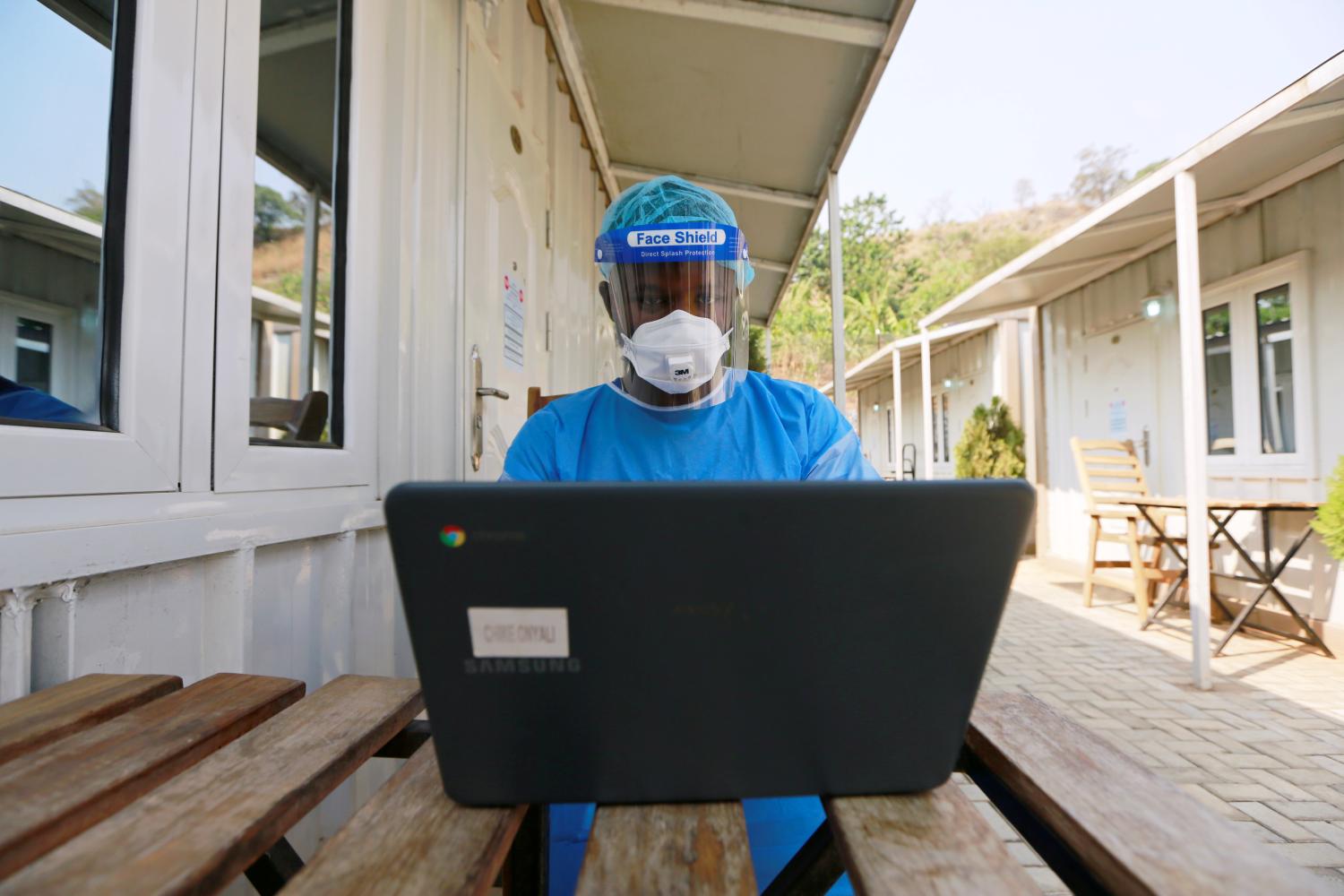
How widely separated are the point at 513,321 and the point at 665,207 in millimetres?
1762

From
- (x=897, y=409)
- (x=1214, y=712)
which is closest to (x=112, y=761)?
(x=1214, y=712)

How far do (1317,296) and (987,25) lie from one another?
243ft

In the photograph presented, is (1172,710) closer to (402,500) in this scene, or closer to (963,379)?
(402,500)

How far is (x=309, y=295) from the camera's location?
2.97m

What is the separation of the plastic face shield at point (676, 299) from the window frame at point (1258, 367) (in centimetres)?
527

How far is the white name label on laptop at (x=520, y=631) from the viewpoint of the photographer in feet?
1.78

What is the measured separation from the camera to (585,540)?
1.73 ft

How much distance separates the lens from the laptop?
522mm

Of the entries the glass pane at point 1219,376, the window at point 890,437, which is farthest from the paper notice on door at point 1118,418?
the window at point 890,437

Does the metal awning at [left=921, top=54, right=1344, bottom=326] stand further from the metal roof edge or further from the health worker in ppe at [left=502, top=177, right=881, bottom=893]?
the health worker in ppe at [left=502, top=177, right=881, bottom=893]

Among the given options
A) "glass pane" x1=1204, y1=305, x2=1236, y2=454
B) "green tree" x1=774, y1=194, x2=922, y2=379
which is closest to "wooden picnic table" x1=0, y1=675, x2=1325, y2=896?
"glass pane" x1=1204, y1=305, x2=1236, y2=454

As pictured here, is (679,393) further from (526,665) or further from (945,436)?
(945,436)

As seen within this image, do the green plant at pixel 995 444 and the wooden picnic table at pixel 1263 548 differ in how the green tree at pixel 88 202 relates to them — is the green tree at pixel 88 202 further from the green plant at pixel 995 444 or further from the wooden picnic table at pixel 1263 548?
the green plant at pixel 995 444

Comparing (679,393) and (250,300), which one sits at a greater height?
(250,300)
